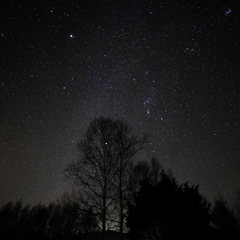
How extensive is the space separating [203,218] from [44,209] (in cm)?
6117

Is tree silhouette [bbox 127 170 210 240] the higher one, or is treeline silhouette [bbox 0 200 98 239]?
treeline silhouette [bbox 0 200 98 239]

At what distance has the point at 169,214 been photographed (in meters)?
5.42

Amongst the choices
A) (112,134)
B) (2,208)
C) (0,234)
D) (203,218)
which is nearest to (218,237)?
(203,218)

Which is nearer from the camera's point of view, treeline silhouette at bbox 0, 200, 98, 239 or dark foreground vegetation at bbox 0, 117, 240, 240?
dark foreground vegetation at bbox 0, 117, 240, 240

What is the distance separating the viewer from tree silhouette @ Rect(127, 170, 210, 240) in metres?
5.38

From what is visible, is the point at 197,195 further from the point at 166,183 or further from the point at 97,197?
the point at 97,197

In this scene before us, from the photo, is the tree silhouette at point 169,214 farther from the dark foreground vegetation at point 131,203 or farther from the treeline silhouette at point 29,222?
the treeline silhouette at point 29,222

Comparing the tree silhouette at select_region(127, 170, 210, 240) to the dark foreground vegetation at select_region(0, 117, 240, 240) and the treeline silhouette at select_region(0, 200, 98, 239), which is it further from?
the treeline silhouette at select_region(0, 200, 98, 239)

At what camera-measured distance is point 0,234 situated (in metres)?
40.5

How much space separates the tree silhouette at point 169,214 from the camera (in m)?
5.38

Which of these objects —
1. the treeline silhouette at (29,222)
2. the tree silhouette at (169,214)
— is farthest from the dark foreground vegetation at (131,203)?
the treeline silhouette at (29,222)

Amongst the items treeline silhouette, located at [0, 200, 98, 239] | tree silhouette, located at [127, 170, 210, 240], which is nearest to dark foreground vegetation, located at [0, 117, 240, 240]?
tree silhouette, located at [127, 170, 210, 240]

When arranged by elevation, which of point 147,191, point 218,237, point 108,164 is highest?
point 108,164

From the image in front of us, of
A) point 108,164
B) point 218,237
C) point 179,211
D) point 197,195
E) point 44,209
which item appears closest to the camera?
point 179,211
